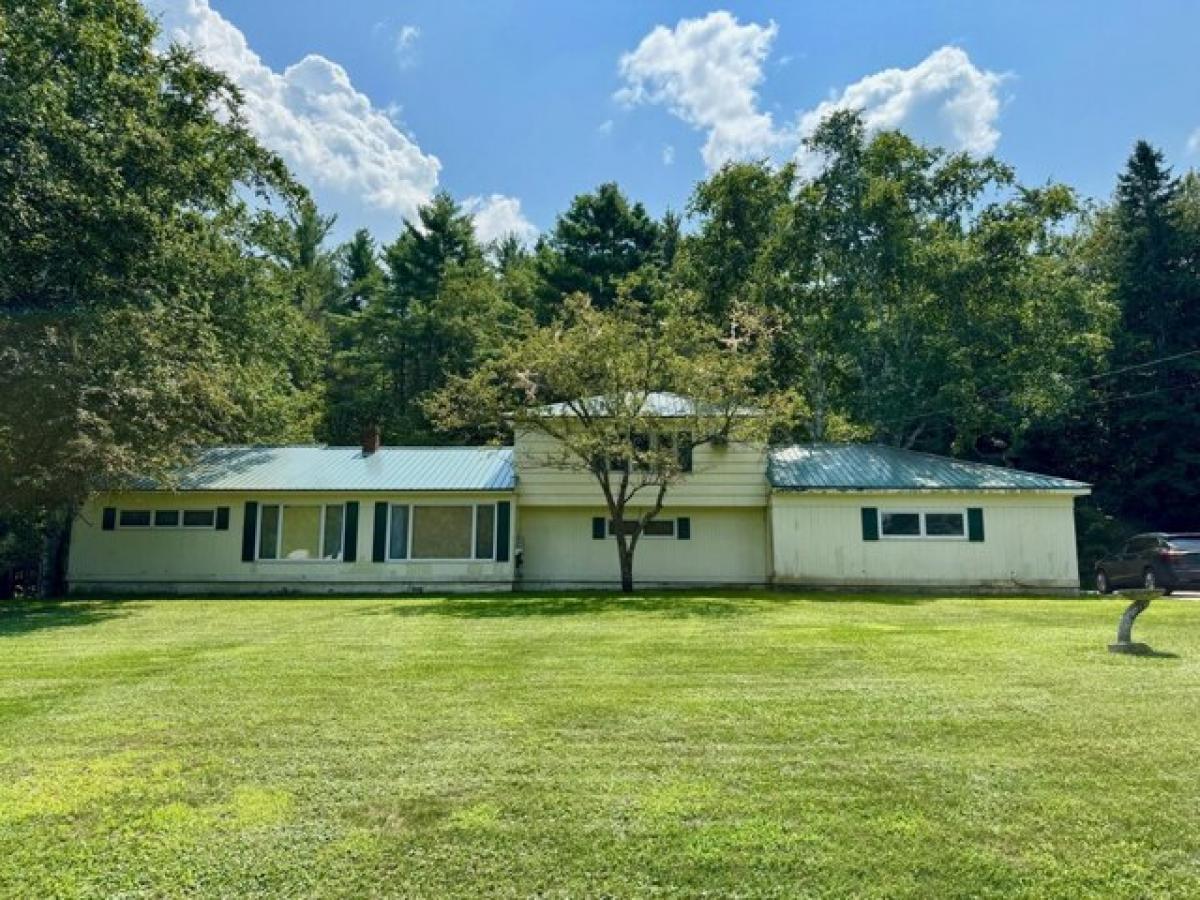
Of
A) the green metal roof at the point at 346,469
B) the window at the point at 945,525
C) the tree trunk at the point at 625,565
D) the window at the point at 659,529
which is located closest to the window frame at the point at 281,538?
the green metal roof at the point at 346,469

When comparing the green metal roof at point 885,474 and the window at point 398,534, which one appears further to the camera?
the window at point 398,534

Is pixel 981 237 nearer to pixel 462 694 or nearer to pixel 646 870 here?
pixel 462 694

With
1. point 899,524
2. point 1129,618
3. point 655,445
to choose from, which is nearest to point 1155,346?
point 899,524

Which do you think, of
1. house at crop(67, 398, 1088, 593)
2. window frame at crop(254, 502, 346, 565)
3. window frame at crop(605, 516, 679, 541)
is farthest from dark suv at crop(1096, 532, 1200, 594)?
window frame at crop(254, 502, 346, 565)

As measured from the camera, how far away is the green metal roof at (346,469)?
1772 cm

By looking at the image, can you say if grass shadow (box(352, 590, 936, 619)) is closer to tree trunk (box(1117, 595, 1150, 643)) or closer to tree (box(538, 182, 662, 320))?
tree trunk (box(1117, 595, 1150, 643))

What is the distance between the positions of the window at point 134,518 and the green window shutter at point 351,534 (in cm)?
457

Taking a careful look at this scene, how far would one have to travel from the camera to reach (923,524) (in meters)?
17.5

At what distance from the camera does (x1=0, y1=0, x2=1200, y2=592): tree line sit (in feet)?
46.3

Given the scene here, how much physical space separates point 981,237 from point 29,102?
22913mm

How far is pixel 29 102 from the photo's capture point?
43.2 ft

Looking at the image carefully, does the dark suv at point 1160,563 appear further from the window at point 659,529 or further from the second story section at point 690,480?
the window at point 659,529

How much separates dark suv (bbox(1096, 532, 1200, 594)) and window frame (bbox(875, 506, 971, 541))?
362cm

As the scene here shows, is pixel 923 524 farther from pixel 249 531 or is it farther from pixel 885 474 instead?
pixel 249 531
